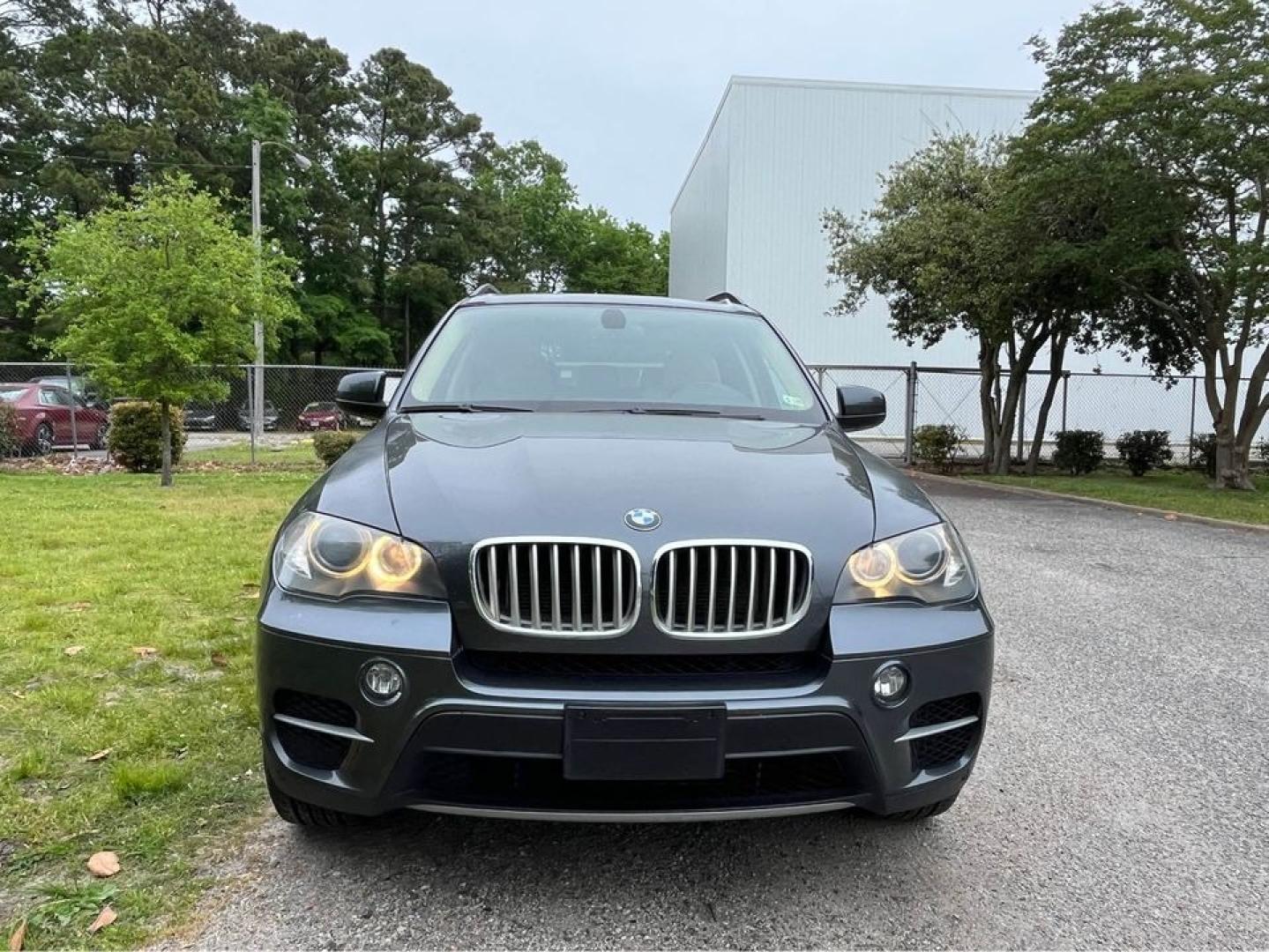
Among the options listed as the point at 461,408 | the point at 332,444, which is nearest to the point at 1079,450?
the point at 332,444

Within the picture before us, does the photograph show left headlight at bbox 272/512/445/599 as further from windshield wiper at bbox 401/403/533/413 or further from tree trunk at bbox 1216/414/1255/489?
tree trunk at bbox 1216/414/1255/489

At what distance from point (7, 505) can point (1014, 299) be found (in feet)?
47.8

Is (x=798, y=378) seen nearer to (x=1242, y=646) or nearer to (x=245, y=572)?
(x=1242, y=646)

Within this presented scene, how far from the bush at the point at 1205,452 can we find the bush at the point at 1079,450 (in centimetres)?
190

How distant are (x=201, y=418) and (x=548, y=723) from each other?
65.1ft

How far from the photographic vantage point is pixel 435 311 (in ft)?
147

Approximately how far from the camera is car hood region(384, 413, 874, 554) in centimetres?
204

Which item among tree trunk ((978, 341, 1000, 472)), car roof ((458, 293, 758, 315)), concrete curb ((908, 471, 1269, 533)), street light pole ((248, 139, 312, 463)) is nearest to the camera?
car roof ((458, 293, 758, 315))

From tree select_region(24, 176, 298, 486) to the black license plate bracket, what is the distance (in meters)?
10.1

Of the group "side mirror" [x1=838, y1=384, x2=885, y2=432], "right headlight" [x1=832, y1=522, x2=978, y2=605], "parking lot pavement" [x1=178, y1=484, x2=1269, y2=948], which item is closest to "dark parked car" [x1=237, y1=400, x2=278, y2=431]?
"side mirror" [x1=838, y1=384, x2=885, y2=432]

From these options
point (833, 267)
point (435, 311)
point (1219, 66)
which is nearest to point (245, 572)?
point (1219, 66)

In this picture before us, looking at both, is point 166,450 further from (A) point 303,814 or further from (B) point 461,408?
(A) point 303,814

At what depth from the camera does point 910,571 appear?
85.1 inches

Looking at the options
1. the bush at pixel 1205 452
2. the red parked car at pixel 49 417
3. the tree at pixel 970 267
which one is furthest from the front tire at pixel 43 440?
the bush at pixel 1205 452
